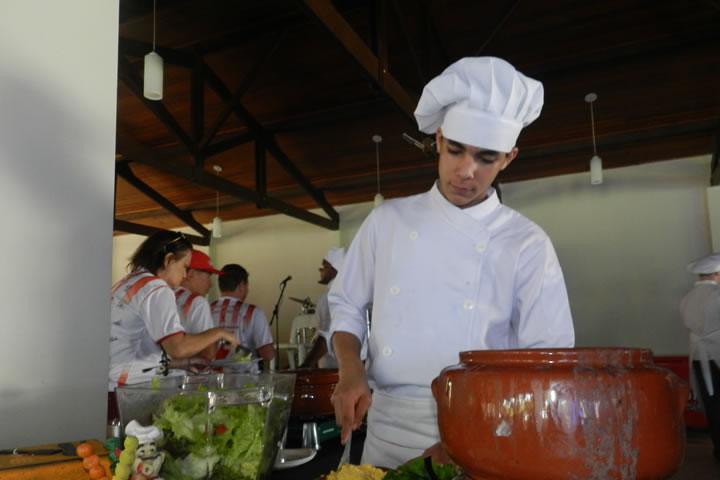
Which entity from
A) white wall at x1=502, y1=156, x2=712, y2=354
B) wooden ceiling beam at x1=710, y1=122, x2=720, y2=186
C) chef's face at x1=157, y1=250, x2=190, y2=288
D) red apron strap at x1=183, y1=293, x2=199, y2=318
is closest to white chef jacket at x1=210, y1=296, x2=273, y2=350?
red apron strap at x1=183, y1=293, x2=199, y2=318

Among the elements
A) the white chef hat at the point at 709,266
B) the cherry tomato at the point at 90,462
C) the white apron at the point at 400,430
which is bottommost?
the white apron at the point at 400,430

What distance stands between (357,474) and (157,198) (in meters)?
9.01

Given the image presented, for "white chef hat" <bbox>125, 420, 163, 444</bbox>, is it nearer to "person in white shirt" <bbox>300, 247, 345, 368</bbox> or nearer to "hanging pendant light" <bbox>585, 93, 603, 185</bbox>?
"person in white shirt" <bbox>300, 247, 345, 368</bbox>

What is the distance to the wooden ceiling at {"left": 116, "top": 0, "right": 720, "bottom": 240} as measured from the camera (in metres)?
5.73

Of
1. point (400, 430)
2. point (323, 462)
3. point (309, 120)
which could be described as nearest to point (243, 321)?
point (309, 120)

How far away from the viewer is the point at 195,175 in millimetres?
6957

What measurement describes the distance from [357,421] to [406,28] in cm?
511

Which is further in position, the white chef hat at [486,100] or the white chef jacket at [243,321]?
the white chef jacket at [243,321]

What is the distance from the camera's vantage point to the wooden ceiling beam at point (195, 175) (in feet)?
20.5

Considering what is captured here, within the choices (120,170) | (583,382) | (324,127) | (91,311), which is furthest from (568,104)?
(583,382)

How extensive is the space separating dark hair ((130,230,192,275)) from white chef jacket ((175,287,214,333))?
0.96 m

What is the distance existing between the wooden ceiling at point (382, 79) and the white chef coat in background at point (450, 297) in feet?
10.1

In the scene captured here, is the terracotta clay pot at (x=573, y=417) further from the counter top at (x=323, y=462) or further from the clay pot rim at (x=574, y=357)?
the counter top at (x=323, y=462)

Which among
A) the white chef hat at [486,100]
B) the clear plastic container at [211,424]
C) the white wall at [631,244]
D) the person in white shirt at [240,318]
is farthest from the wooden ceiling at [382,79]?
the clear plastic container at [211,424]
